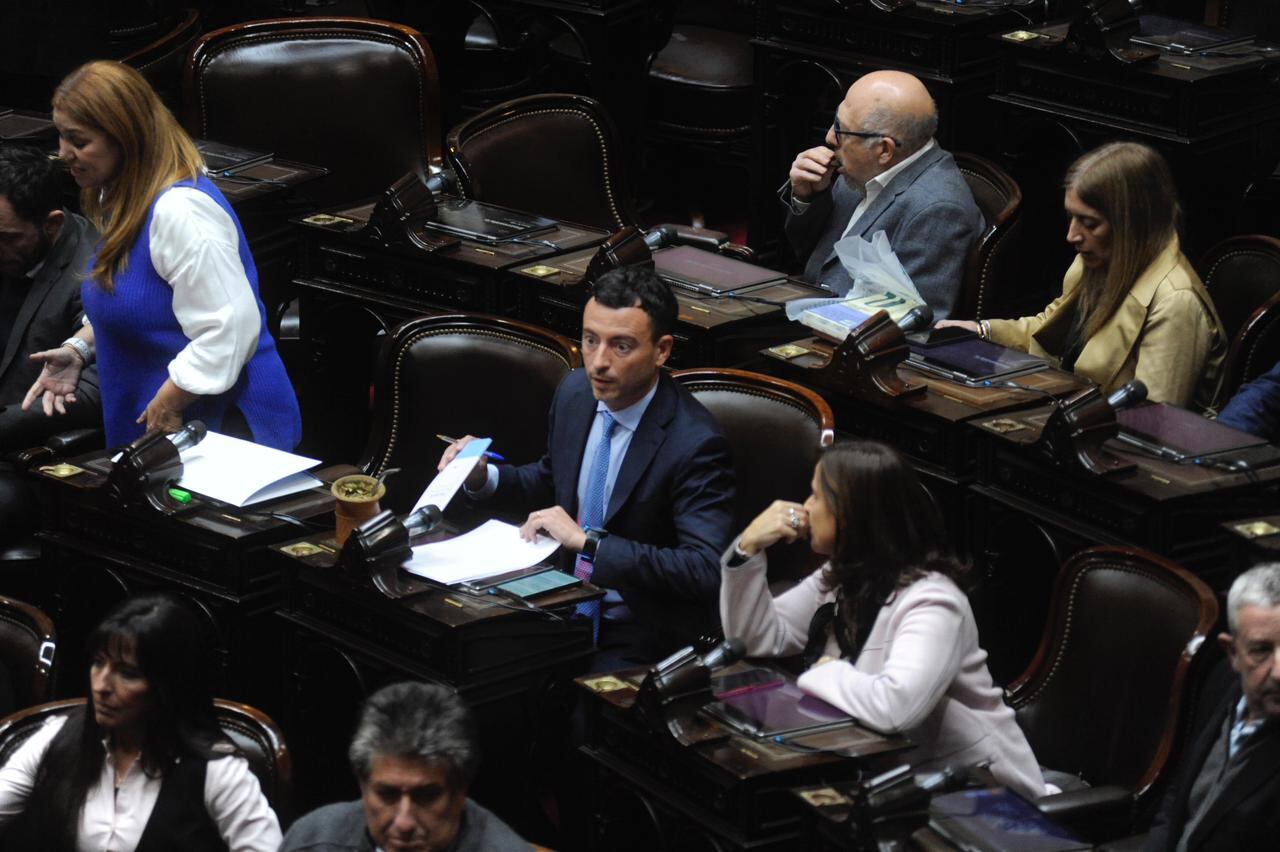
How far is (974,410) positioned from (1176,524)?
1.79ft

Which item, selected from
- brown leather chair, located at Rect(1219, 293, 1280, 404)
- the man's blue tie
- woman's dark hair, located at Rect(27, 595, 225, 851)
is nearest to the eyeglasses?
brown leather chair, located at Rect(1219, 293, 1280, 404)

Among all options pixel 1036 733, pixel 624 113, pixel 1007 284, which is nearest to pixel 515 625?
pixel 1036 733

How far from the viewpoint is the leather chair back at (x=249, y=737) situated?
348cm

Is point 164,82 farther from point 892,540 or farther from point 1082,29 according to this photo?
point 892,540

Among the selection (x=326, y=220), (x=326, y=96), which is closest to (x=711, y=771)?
(x=326, y=220)

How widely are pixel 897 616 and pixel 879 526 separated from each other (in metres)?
0.15

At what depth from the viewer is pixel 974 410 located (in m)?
4.37

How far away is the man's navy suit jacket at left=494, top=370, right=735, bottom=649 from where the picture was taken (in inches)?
158

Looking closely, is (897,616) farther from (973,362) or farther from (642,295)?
(973,362)

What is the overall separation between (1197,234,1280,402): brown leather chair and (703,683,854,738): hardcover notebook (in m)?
1.64

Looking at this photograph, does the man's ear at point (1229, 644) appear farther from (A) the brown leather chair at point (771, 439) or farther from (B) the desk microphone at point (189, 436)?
(B) the desk microphone at point (189, 436)

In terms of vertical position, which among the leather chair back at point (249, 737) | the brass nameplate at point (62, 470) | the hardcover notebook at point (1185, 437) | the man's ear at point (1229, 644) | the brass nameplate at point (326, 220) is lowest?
the leather chair back at point (249, 737)

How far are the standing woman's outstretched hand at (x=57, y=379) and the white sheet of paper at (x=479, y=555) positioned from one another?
4.16ft

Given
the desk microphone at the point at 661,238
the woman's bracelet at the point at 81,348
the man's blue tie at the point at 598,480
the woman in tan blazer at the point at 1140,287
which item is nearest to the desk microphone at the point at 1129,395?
the woman in tan blazer at the point at 1140,287
